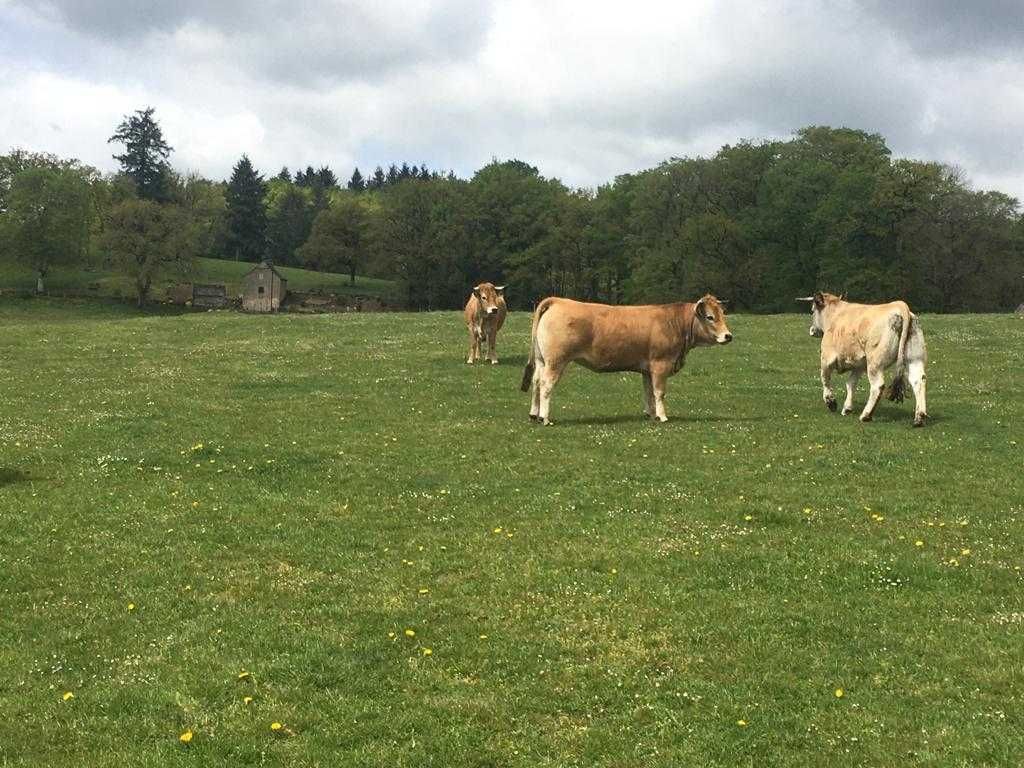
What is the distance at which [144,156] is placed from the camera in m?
143

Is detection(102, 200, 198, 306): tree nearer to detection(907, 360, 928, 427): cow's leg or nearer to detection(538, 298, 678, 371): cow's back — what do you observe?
detection(538, 298, 678, 371): cow's back

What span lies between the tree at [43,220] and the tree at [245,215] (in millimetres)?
46115

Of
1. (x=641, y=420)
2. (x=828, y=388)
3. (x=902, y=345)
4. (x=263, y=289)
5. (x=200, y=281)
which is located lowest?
(x=641, y=420)

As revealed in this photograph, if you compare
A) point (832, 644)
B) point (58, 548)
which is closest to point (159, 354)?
point (58, 548)

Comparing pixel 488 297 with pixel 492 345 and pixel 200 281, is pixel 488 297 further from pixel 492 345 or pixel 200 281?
pixel 200 281

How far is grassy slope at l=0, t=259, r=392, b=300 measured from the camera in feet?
335

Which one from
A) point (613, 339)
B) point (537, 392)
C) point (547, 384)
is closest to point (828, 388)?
point (613, 339)

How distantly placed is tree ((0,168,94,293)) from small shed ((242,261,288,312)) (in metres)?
19.7

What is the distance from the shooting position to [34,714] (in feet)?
22.2

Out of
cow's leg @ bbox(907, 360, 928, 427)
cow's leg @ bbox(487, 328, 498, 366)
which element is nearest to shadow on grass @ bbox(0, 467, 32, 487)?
cow's leg @ bbox(907, 360, 928, 427)

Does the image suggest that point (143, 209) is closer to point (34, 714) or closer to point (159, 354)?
point (159, 354)

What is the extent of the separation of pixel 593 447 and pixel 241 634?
9.65m

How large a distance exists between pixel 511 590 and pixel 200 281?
11493 cm

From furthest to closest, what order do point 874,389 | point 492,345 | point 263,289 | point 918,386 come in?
1. point 263,289
2. point 492,345
3. point 874,389
4. point 918,386
